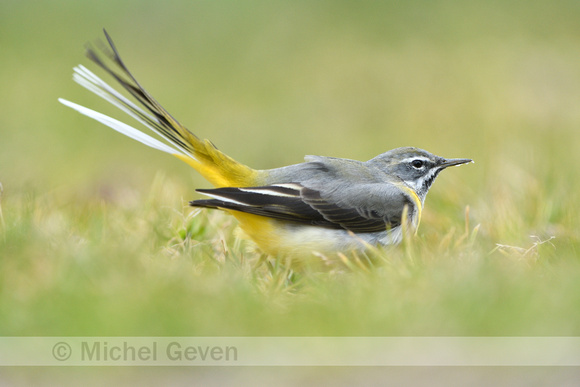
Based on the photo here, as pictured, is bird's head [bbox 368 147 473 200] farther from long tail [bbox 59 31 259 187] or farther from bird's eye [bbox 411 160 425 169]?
long tail [bbox 59 31 259 187]

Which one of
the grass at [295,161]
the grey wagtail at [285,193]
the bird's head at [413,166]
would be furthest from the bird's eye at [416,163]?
the grass at [295,161]

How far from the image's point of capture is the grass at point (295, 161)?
14.0ft

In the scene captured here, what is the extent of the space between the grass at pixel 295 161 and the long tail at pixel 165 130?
53 centimetres

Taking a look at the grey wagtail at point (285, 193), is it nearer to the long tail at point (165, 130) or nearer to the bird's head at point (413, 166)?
the long tail at point (165, 130)

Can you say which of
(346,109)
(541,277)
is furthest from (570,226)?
(346,109)

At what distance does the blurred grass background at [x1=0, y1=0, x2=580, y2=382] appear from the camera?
426 centimetres

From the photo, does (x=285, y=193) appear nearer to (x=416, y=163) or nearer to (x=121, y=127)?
(x=121, y=127)

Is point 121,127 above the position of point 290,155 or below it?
below

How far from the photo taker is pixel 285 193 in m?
5.78
